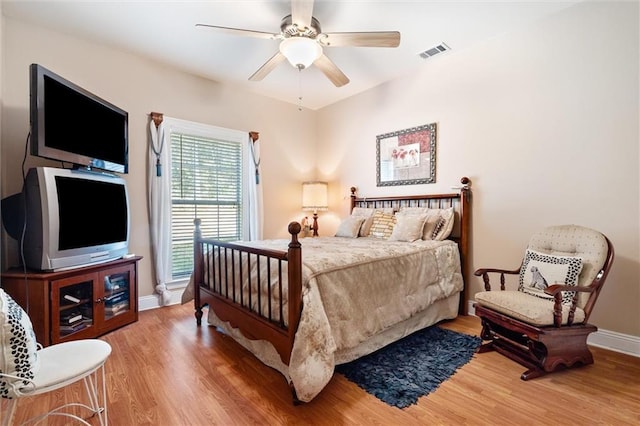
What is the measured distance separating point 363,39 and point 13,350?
104 inches

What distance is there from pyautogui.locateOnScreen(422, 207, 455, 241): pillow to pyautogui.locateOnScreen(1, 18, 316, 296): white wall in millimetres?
→ 2293

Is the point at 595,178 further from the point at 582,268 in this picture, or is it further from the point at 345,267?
the point at 345,267

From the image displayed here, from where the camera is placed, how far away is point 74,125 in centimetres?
245

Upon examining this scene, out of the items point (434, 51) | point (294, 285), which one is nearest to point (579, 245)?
point (294, 285)

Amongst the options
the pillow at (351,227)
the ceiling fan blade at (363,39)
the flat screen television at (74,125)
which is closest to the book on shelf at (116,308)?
the flat screen television at (74,125)

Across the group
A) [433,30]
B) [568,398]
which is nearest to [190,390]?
[568,398]

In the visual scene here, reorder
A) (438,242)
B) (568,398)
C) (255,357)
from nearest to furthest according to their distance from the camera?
1. (568,398)
2. (255,357)
3. (438,242)

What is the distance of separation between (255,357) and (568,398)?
79.3 inches

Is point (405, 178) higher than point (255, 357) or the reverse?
higher

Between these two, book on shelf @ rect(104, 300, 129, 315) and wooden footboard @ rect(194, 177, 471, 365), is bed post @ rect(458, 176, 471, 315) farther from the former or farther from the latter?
book on shelf @ rect(104, 300, 129, 315)

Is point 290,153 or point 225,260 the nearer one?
point 225,260

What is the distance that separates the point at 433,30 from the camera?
2795 mm

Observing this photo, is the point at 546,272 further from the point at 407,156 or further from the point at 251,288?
the point at 251,288

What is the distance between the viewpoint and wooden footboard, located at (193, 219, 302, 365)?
1681 millimetres
